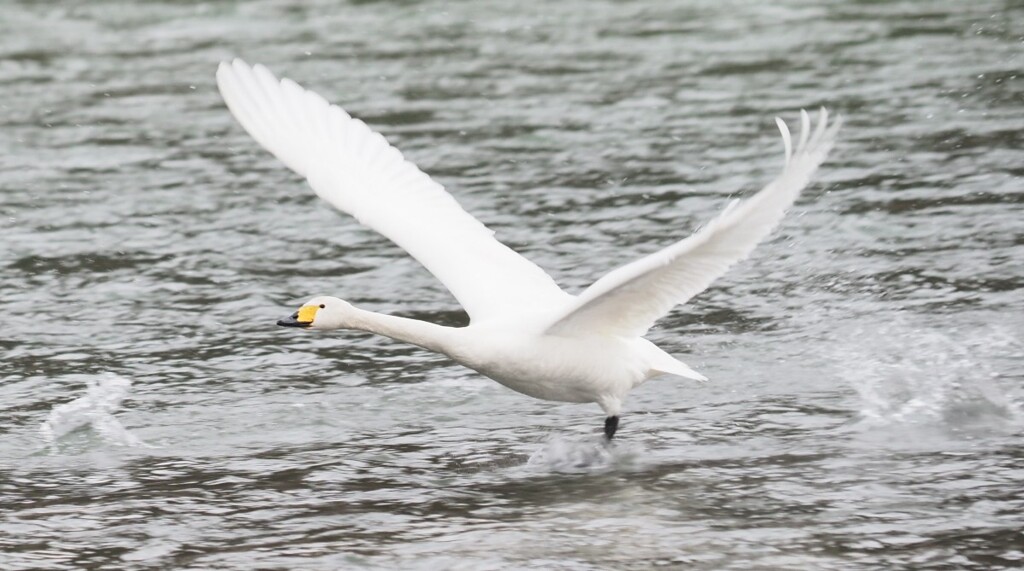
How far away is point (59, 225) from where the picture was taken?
14680 millimetres

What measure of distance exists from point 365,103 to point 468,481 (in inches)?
394

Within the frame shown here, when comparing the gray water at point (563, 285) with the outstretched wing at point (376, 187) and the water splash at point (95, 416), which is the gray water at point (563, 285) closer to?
the water splash at point (95, 416)

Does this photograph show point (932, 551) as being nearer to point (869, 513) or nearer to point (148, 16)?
point (869, 513)

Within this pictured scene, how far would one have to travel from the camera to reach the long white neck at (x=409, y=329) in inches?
359

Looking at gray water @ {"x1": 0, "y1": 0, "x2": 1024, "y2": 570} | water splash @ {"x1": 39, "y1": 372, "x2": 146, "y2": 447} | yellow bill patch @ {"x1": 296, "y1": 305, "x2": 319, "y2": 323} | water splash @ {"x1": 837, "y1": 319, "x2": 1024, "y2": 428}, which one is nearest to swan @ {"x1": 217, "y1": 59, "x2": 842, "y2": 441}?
yellow bill patch @ {"x1": 296, "y1": 305, "x2": 319, "y2": 323}

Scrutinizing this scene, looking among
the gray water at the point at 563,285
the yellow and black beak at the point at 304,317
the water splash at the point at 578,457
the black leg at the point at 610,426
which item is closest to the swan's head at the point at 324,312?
the yellow and black beak at the point at 304,317

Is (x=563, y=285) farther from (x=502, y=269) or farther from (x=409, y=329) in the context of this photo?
(x=409, y=329)

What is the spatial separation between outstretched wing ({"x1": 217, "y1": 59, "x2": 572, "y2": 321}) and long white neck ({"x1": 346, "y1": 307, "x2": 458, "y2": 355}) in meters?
0.69

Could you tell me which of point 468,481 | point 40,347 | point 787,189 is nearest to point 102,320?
point 40,347

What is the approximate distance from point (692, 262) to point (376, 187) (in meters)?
2.68

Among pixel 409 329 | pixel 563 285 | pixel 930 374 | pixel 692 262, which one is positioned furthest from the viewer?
pixel 563 285

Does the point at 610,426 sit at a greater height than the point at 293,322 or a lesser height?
lesser

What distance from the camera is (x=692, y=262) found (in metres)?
8.64

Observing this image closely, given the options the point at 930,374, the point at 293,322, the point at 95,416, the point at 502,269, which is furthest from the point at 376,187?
the point at 930,374
